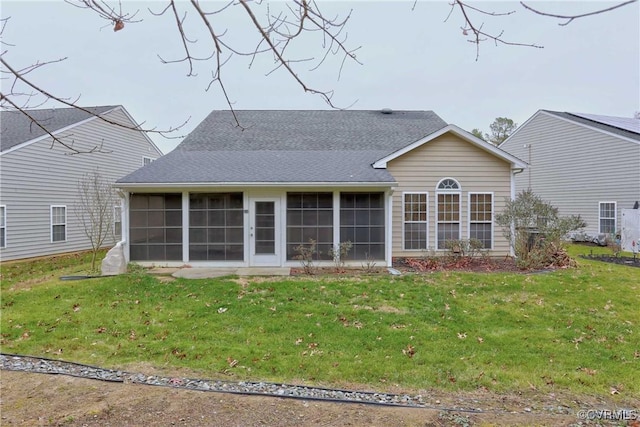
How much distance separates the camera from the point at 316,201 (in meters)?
10.6

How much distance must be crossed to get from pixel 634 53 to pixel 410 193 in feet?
28.0

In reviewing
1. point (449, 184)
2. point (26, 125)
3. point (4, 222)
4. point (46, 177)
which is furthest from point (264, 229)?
point (26, 125)

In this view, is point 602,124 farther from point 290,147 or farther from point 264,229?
point 264,229

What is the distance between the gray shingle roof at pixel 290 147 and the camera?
1059 cm

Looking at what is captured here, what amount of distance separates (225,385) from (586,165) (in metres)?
19.5

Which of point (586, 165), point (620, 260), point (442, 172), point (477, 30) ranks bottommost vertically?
point (620, 260)

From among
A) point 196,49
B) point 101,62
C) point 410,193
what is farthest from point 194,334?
point 410,193

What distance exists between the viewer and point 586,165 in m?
17.8

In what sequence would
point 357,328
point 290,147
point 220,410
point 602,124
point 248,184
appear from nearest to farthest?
point 220,410 < point 357,328 < point 248,184 < point 290,147 < point 602,124

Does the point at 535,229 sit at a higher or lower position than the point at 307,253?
higher

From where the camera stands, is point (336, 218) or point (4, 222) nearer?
point (336, 218)

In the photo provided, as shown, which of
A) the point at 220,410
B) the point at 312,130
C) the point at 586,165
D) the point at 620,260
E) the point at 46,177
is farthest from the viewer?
the point at 586,165

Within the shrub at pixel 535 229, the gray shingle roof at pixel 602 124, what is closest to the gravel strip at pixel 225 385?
the shrub at pixel 535 229

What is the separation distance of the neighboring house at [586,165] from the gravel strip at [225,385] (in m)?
16.0
